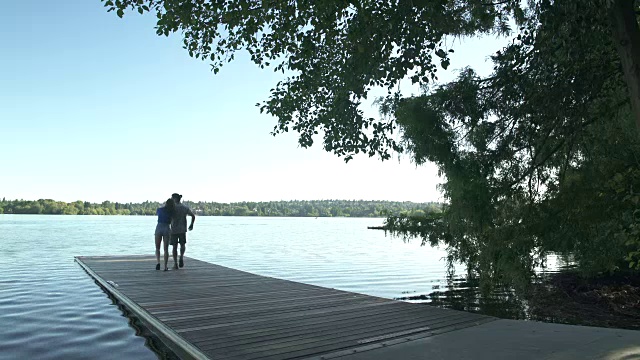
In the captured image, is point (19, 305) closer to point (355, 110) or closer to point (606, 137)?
point (355, 110)

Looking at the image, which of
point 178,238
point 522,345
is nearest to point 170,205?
point 178,238

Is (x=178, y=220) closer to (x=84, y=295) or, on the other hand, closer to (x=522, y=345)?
(x=84, y=295)

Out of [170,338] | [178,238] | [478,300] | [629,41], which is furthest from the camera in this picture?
[478,300]

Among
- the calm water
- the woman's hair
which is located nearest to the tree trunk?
the calm water

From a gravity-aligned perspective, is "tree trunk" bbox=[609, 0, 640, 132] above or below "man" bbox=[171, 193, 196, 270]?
above

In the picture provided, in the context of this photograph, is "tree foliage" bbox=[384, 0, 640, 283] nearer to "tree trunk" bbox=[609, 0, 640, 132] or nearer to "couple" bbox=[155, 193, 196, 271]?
"tree trunk" bbox=[609, 0, 640, 132]

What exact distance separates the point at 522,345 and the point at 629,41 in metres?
3.27

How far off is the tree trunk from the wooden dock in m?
3.31

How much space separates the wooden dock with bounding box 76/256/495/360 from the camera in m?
5.02

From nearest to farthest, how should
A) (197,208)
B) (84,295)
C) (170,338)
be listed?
(170,338)
(84,295)
(197,208)

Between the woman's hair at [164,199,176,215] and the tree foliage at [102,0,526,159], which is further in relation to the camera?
the woman's hair at [164,199,176,215]

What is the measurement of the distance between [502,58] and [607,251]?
18.1ft

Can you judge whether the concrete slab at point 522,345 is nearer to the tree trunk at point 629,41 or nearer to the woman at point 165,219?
the tree trunk at point 629,41

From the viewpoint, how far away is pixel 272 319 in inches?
253
